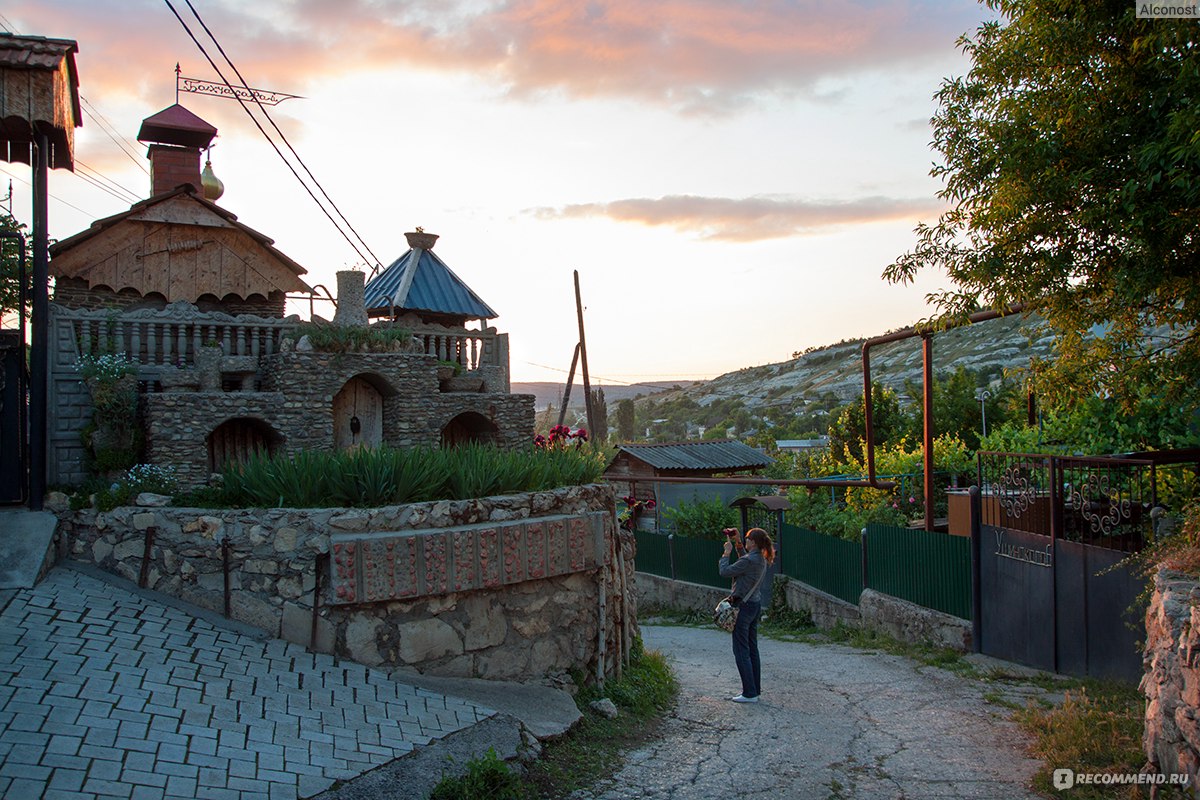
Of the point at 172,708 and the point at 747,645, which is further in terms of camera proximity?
the point at 747,645

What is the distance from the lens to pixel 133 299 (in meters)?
16.5

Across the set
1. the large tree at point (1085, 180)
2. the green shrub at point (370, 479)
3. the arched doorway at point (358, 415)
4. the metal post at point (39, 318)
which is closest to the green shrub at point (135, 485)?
the metal post at point (39, 318)

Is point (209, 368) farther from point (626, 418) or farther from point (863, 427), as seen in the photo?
point (626, 418)

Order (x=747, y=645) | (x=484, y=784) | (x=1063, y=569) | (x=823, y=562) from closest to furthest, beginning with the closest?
(x=484, y=784) < (x=747, y=645) < (x=1063, y=569) < (x=823, y=562)

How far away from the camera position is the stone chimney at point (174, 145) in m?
18.0

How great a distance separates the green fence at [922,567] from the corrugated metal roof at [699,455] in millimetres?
14134

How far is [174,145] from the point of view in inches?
719

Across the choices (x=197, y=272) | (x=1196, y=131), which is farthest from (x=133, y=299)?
(x=1196, y=131)

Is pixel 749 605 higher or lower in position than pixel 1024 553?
lower

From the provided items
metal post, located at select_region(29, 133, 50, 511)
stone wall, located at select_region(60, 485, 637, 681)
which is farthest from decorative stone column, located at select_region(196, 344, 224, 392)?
stone wall, located at select_region(60, 485, 637, 681)

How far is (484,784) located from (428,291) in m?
14.6

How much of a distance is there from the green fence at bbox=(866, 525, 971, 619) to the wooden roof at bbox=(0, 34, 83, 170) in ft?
39.0

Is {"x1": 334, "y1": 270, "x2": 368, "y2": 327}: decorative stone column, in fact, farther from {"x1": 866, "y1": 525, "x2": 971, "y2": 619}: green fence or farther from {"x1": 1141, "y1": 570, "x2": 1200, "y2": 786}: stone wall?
{"x1": 1141, "y1": 570, "x2": 1200, "y2": 786}: stone wall

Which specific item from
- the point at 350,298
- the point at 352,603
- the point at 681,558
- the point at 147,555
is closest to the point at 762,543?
the point at 352,603
